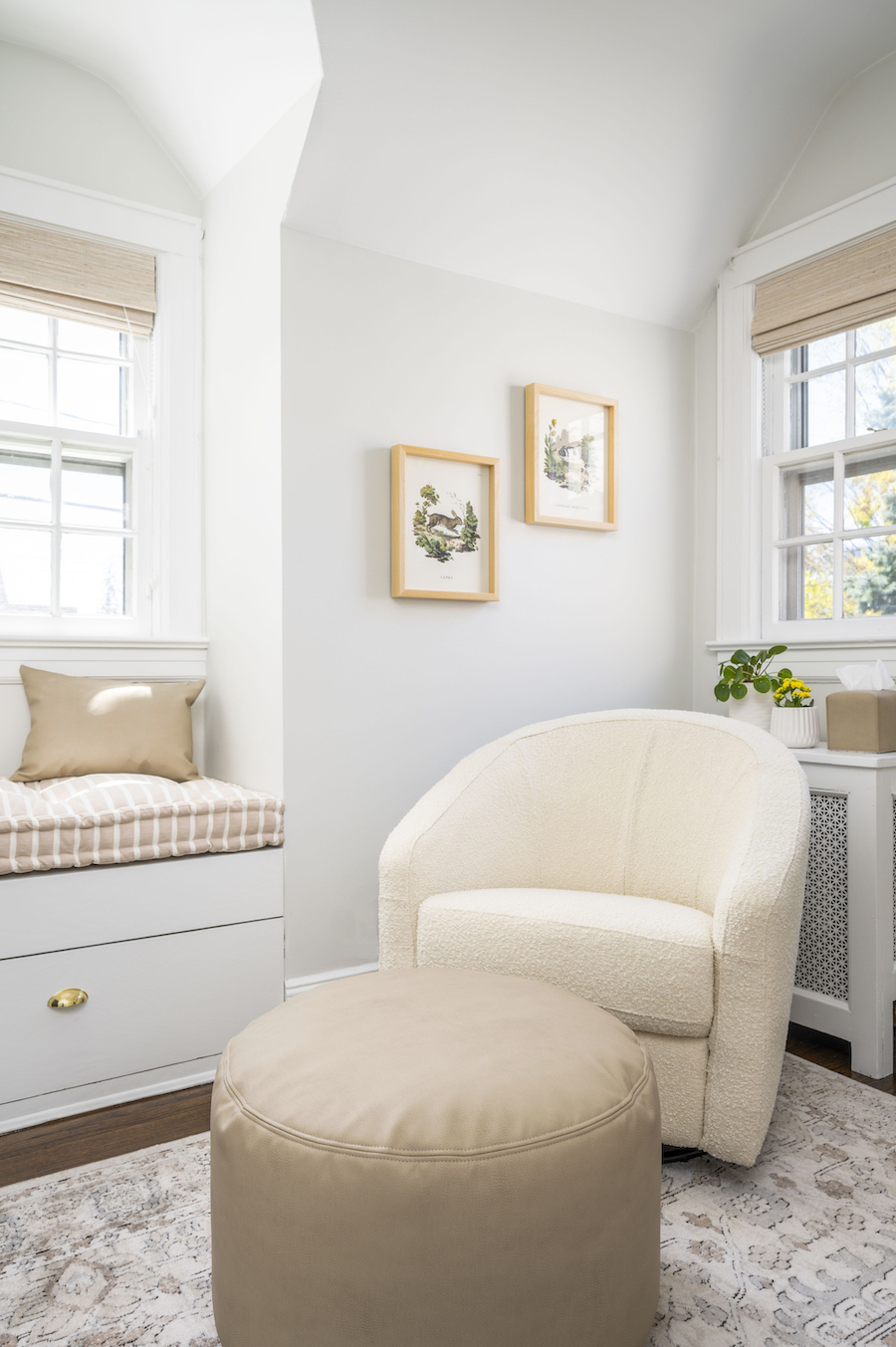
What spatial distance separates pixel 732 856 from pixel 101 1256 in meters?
1.23

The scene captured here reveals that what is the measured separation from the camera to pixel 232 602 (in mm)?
2463

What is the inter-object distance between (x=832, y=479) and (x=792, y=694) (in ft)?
2.38

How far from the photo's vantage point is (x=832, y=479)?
2.59 m

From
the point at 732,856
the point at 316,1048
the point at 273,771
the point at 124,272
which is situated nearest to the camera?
the point at 316,1048

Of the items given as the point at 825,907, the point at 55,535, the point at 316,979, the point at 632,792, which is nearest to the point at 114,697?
the point at 55,535

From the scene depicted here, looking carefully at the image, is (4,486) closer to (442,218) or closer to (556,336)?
(442,218)

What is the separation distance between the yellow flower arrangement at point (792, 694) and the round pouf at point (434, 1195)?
143 cm

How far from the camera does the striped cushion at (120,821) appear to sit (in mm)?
1816

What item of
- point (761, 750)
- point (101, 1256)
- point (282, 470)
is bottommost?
point (101, 1256)

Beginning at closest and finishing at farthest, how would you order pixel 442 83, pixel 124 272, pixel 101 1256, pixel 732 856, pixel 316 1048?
1. pixel 316 1048
2. pixel 101 1256
3. pixel 732 856
4. pixel 442 83
5. pixel 124 272

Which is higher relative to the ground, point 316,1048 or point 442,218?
point 442,218

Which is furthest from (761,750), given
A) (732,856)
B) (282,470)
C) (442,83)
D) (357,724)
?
(442,83)

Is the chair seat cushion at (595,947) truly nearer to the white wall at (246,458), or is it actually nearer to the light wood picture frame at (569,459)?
the white wall at (246,458)

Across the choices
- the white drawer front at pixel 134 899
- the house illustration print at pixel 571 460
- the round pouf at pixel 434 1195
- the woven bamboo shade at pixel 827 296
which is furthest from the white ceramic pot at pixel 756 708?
the round pouf at pixel 434 1195
